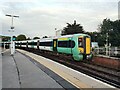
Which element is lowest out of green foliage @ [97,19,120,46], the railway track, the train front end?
the railway track

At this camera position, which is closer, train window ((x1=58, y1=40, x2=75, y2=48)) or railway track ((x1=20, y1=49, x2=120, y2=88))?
railway track ((x1=20, y1=49, x2=120, y2=88))

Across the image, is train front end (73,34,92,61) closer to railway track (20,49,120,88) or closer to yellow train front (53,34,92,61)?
yellow train front (53,34,92,61)

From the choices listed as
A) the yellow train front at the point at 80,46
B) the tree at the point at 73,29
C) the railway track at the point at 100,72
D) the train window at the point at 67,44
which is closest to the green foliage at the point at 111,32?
the tree at the point at 73,29

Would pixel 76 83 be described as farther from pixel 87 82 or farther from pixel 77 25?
pixel 77 25

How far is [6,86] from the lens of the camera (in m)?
9.12

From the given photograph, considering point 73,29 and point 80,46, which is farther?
point 73,29

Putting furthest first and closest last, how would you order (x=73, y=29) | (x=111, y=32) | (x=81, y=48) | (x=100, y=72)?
(x=111, y=32) < (x=73, y=29) < (x=81, y=48) < (x=100, y=72)

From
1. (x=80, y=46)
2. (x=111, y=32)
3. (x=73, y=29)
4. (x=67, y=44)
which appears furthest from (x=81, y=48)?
(x=111, y=32)

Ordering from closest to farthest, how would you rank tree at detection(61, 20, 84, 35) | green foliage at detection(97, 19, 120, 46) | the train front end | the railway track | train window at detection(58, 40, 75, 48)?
the railway track → the train front end → train window at detection(58, 40, 75, 48) → green foliage at detection(97, 19, 120, 46) → tree at detection(61, 20, 84, 35)


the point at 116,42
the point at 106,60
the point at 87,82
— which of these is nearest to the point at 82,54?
the point at 106,60

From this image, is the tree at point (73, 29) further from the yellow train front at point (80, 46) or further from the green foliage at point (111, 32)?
the yellow train front at point (80, 46)

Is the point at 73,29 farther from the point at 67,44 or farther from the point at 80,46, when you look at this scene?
the point at 80,46

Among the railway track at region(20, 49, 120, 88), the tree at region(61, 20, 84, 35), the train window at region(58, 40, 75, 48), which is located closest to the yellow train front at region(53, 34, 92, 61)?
the train window at region(58, 40, 75, 48)

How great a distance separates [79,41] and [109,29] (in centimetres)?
7017
